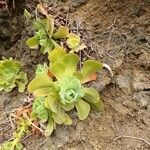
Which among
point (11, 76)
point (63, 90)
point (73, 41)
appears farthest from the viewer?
point (11, 76)

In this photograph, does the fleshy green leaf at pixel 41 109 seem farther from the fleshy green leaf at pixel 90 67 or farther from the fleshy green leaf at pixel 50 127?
the fleshy green leaf at pixel 90 67

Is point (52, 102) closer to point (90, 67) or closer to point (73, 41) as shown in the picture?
point (90, 67)

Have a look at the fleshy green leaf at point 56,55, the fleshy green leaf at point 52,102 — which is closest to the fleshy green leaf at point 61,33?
the fleshy green leaf at point 56,55

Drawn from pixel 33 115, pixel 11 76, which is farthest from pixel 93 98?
pixel 11 76

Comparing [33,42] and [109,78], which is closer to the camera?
[109,78]

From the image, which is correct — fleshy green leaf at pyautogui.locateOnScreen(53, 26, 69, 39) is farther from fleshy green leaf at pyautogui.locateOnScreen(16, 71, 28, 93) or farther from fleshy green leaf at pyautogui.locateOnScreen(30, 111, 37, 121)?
fleshy green leaf at pyautogui.locateOnScreen(30, 111, 37, 121)

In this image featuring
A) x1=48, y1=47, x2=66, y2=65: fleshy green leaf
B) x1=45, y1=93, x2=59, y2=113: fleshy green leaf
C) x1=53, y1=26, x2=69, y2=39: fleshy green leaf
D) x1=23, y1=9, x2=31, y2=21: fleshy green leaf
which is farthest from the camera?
x1=23, y1=9, x2=31, y2=21: fleshy green leaf

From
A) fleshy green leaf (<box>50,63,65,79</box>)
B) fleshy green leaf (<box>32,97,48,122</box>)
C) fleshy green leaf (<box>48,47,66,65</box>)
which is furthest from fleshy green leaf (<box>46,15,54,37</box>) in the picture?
fleshy green leaf (<box>32,97,48,122</box>)
